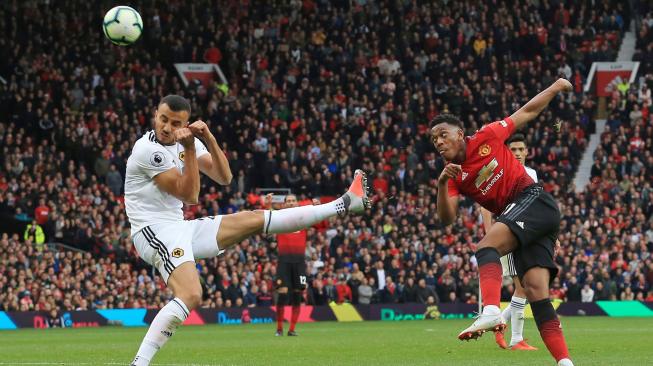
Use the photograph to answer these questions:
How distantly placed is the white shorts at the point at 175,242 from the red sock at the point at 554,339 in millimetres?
2980

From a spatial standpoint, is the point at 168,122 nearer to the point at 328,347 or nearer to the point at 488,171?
the point at 488,171

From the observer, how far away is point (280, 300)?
21719 mm

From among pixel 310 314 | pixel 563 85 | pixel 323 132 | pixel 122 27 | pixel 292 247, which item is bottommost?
pixel 310 314

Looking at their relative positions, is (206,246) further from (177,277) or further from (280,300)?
(280,300)

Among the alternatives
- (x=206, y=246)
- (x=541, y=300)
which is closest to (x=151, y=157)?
(x=206, y=246)

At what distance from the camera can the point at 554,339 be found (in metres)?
9.91

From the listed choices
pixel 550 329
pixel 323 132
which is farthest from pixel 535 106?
pixel 323 132

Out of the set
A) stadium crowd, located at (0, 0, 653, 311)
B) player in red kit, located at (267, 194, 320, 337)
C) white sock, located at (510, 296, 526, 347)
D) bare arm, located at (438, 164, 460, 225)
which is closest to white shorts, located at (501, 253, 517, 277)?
white sock, located at (510, 296, 526, 347)

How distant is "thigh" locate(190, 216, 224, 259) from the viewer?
10492 mm

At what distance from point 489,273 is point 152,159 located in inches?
122

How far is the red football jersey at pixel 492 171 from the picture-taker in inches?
408

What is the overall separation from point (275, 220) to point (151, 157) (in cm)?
124

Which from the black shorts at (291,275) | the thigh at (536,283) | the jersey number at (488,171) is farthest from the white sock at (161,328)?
the black shorts at (291,275)

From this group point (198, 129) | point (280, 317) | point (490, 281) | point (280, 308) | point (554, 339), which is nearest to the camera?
point (490, 281)
